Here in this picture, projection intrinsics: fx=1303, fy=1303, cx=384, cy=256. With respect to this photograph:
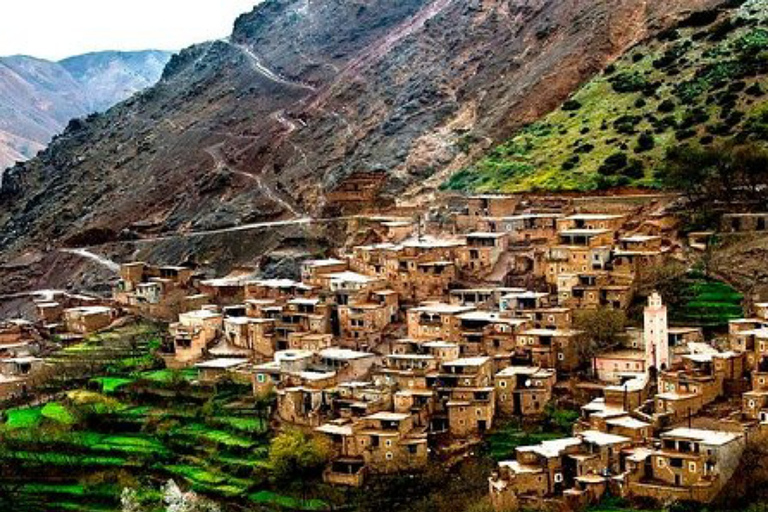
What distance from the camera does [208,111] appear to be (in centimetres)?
8788

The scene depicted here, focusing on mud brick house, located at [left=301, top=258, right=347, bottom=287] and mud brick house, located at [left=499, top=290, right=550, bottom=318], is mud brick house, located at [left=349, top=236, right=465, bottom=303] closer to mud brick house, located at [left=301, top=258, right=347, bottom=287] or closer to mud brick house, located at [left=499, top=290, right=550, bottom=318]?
mud brick house, located at [left=301, top=258, right=347, bottom=287]

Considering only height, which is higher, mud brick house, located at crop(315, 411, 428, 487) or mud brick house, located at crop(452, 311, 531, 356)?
mud brick house, located at crop(452, 311, 531, 356)

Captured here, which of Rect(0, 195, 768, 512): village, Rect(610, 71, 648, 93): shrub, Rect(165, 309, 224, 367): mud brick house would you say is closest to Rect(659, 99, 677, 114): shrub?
Rect(610, 71, 648, 93): shrub

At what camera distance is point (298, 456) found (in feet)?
109

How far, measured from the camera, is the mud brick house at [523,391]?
1341 inches

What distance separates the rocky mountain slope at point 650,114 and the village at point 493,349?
270cm

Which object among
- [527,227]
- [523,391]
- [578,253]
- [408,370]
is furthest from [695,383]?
[527,227]

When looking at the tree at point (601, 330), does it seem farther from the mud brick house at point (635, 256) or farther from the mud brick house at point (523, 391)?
the mud brick house at point (635, 256)

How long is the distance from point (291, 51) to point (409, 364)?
6084 centimetres

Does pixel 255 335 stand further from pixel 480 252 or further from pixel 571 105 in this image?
pixel 571 105

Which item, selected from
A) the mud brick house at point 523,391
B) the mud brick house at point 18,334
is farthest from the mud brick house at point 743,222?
the mud brick house at point 18,334

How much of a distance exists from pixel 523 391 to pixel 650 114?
63.7ft

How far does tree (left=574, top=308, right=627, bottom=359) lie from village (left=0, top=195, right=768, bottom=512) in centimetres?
9

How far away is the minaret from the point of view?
33.5 meters
